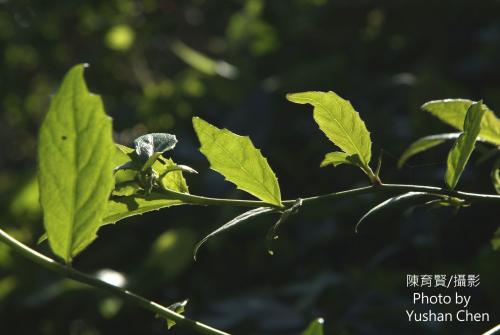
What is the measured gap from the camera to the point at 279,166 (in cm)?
222

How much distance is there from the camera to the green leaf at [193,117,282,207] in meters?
0.60

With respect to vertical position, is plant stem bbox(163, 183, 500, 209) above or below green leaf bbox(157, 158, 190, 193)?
below

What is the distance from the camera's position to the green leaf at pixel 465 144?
0.61 metres

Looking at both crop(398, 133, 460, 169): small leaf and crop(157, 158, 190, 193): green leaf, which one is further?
crop(398, 133, 460, 169): small leaf

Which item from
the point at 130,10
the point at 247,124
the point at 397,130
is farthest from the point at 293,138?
the point at 130,10

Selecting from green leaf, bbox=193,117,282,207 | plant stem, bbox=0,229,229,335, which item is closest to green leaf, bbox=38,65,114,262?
plant stem, bbox=0,229,229,335

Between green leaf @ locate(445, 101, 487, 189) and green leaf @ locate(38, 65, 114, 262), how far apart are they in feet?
0.93

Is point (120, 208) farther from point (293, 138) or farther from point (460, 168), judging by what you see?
point (293, 138)

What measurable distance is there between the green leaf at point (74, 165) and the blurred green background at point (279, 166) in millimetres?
1106

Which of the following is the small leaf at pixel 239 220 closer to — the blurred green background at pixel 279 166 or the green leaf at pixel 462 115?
the green leaf at pixel 462 115

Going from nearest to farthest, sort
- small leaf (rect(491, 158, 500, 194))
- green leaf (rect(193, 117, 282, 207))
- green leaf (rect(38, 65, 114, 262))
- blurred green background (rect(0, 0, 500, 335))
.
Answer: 1. green leaf (rect(38, 65, 114, 262))
2. green leaf (rect(193, 117, 282, 207))
3. small leaf (rect(491, 158, 500, 194))
4. blurred green background (rect(0, 0, 500, 335))

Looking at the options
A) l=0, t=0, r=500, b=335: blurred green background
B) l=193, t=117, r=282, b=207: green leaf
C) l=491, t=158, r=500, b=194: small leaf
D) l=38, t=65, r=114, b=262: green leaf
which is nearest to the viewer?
l=38, t=65, r=114, b=262: green leaf

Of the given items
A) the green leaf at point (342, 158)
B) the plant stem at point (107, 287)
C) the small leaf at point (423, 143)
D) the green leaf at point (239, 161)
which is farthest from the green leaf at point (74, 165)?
the small leaf at point (423, 143)

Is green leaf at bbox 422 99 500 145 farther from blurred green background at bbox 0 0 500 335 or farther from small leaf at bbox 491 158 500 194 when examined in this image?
blurred green background at bbox 0 0 500 335
